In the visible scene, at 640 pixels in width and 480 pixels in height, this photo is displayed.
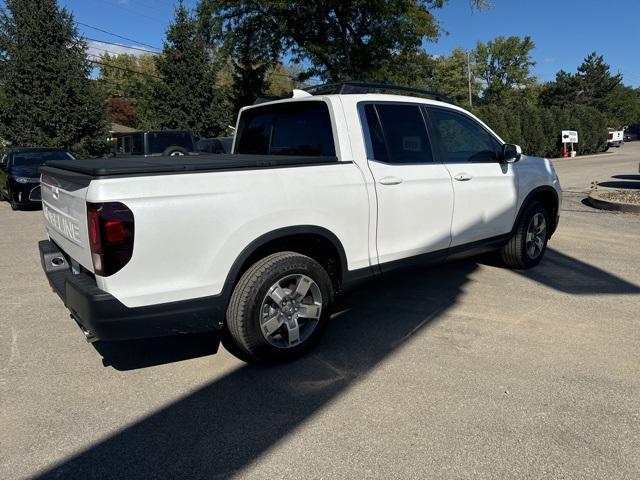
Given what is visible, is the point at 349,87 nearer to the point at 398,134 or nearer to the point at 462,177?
the point at 398,134

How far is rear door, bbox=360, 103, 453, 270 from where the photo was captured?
3723 millimetres

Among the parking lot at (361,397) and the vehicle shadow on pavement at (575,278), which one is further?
the vehicle shadow on pavement at (575,278)

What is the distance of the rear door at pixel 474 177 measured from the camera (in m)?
4.34

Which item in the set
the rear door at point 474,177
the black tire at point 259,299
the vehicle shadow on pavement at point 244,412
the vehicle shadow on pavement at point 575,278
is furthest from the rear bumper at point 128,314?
the vehicle shadow on pavement at point 575,278

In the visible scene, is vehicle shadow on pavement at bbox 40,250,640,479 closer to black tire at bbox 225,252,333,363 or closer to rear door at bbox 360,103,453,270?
black tire at bbox 225,252,333,363

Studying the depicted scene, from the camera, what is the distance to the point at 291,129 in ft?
13.8

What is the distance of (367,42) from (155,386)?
73.7 ft

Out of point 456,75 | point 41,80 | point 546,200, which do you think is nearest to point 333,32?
point 41,80

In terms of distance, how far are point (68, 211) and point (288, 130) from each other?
75.4 inches

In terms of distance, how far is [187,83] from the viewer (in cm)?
2564

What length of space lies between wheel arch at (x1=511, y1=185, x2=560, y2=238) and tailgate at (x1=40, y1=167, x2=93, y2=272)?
4089 millimetres

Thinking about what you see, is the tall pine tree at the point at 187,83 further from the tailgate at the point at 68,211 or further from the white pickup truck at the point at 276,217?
the tailgate at the point at 68,211

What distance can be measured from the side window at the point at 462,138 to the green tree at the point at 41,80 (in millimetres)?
18726

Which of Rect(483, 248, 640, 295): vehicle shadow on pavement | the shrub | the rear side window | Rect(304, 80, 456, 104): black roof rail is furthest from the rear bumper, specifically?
the shrub
